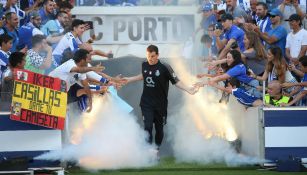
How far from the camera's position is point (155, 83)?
14531mm

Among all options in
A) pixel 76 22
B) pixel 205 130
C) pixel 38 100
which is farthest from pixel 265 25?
pixel 38 100

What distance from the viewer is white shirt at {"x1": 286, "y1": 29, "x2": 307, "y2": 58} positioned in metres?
16.9

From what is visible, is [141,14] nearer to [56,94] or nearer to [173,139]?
[173,139]

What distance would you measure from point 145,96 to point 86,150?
1544mm

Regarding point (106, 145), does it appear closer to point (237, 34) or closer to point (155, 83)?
point (155, 83)

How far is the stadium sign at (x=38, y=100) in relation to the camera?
43.3 feet

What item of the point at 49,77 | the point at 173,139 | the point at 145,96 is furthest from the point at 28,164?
the point at 173,139

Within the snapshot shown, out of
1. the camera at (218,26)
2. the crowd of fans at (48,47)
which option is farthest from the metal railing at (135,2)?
the camera at (218,26)

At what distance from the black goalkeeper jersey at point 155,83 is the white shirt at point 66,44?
222 centimetres

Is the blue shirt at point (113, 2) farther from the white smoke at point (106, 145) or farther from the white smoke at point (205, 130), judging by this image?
the white smoke at point (106, 145)

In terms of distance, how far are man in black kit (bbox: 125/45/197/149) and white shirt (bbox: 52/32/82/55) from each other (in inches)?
84.5

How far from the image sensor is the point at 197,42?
18.9 meters

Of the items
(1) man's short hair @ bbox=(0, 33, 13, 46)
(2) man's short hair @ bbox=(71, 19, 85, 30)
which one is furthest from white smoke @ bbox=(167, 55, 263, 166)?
(1) man's short hair @ bbox=(0, 33, 13, 46)

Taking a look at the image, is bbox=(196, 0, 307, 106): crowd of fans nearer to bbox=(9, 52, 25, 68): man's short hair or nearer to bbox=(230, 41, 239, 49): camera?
bbox=(230, 41, 239, 49): camera
